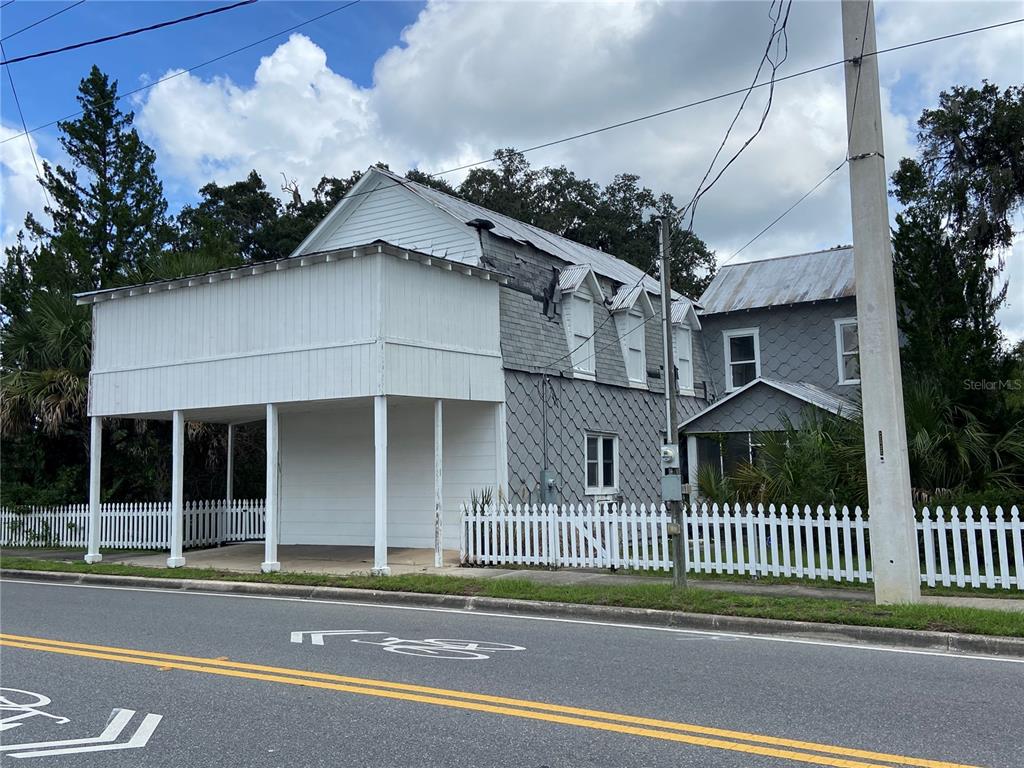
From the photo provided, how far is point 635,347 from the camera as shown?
869 inches

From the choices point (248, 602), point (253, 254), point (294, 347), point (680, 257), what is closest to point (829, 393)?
point (294, 347)

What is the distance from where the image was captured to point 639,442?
21891mm

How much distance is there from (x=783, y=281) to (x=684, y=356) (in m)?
3.54

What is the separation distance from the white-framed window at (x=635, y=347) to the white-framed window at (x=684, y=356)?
4.79 ft

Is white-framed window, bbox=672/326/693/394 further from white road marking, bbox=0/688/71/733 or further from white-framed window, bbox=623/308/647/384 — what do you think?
white road marking, bbox=0/688/71/733

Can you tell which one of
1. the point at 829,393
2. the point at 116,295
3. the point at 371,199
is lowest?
the point at 829,393

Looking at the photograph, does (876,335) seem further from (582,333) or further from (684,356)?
(684,356)

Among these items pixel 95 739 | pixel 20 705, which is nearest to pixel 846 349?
pixel 20 705

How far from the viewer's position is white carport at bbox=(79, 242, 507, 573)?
48.8 feet

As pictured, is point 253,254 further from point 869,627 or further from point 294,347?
Answer: point 869,627

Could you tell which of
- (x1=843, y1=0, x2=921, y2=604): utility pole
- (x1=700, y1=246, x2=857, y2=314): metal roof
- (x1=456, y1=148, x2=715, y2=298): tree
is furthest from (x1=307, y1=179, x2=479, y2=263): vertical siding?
(x1=456, y1=148, x2=715, y2=298): tree

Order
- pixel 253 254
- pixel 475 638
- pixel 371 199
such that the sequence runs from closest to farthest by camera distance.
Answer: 1. pixel 475 638
2. pixel 371 199
3. pixel 253 254

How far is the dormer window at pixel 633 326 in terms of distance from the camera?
845 inches

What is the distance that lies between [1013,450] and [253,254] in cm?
3980
